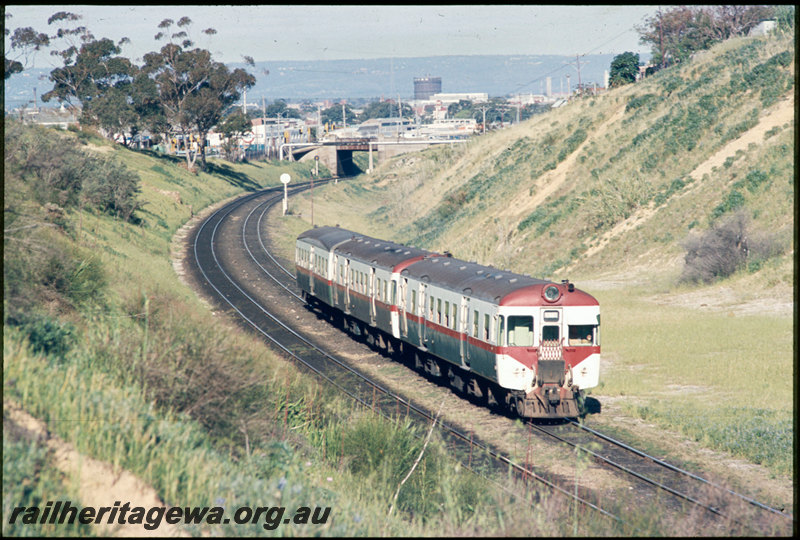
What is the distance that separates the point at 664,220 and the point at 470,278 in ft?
89.6

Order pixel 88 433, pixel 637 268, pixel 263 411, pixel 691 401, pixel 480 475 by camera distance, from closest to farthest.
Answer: pixel 88 433, pixel 263 411, pixel 480 475, pixel 691 401, pixel 637 268

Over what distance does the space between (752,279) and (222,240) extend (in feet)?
112

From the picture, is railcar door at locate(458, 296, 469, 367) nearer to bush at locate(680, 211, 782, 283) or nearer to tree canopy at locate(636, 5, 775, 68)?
bush at locate(680, 211, 782, 283)

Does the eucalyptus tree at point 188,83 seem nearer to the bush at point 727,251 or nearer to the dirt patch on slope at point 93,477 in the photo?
the bush at point 727,251

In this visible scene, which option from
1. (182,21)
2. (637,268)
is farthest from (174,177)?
(637,268)

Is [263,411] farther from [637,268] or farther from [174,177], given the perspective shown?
[174,177]

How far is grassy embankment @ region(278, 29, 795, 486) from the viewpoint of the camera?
930 inches

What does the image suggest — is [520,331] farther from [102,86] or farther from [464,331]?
[102,86]

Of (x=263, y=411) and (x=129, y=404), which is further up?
(x=129, y=404)

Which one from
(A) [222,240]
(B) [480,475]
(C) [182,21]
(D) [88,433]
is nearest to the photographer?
(D) [88,433]

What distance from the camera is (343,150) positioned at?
146750mm

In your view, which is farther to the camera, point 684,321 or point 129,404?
point 684,321

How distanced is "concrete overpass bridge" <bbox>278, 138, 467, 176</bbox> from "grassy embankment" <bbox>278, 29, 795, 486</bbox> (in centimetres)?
5272

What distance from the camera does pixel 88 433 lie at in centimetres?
1083
